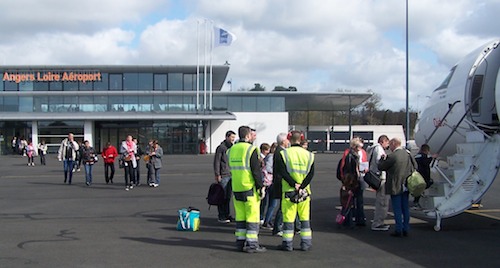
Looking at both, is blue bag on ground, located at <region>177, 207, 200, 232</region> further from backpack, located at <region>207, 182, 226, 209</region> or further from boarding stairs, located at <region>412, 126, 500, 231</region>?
boarding stairs, located at <region>412, 126, 500, 231</region>

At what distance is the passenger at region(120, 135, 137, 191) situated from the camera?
16938 millimetres

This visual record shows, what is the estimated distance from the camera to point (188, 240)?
28.2 feet

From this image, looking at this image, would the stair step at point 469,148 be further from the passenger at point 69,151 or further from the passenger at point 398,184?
the passenger at point 69,151

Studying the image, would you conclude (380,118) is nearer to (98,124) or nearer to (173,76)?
(173,76)

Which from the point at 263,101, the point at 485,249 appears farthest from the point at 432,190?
the point at 263,101

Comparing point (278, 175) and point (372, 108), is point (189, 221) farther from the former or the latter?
point (372, 108)

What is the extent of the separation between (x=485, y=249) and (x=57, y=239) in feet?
22.7

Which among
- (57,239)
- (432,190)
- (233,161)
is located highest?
(233,161)

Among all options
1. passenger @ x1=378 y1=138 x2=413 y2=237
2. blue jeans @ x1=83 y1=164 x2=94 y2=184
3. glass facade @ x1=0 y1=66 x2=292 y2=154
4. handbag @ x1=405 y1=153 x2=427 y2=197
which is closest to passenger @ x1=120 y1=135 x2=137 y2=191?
blue jeans @ x1=83 y1=164 x2=94 y2=184

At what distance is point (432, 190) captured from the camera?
10070mm

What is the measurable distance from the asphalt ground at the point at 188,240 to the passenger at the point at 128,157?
3.03 meters

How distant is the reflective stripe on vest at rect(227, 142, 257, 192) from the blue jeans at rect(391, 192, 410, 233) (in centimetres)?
280

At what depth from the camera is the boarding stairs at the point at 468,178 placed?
909 centimetres

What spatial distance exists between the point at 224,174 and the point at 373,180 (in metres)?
3.03
